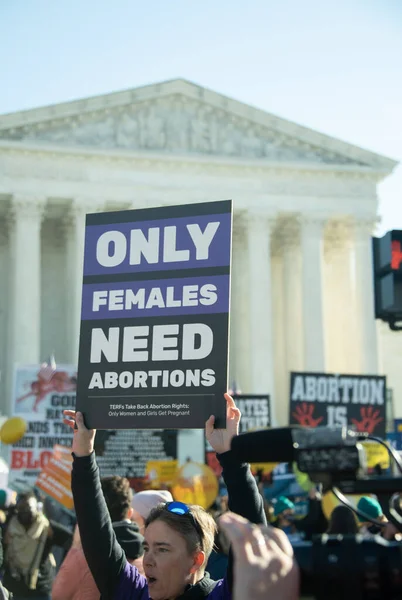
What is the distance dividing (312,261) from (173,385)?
46.8 m

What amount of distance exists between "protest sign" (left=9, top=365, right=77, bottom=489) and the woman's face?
1532 centimetres

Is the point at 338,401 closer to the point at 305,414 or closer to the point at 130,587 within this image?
the point at 305,414

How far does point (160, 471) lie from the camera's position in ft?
63.9

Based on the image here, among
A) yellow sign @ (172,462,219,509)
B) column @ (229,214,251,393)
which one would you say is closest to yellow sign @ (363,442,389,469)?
yellow sign @ (172,462,219,509)

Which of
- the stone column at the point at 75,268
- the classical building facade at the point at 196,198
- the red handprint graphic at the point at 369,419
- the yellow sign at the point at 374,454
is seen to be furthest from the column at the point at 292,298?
the yellow sign at the point at 374,454

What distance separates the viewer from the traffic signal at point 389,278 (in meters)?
5.75

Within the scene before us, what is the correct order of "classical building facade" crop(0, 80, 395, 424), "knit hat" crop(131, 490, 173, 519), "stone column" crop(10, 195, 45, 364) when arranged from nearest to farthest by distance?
"knit hat" crop(131, 490, 173, 519)
"stone column" crop(10, 195, 45, 364)
"classical building facade" crop(0, 80, 395, 424)

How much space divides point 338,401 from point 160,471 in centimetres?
440

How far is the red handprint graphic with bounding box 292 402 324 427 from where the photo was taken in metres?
21.3

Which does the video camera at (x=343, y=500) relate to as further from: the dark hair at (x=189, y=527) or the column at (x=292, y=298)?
the column at (x=292, y=298)

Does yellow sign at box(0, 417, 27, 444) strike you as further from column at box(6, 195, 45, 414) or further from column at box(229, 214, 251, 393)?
column at box(229, 214, 251, 393)

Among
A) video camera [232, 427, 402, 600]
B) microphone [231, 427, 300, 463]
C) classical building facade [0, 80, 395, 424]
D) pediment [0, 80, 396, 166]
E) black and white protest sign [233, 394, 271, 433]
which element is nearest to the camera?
video camera [232, 427, 402, 600]

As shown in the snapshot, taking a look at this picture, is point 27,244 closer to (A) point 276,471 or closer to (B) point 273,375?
(B) point 273,375

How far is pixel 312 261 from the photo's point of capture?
51719 mm
